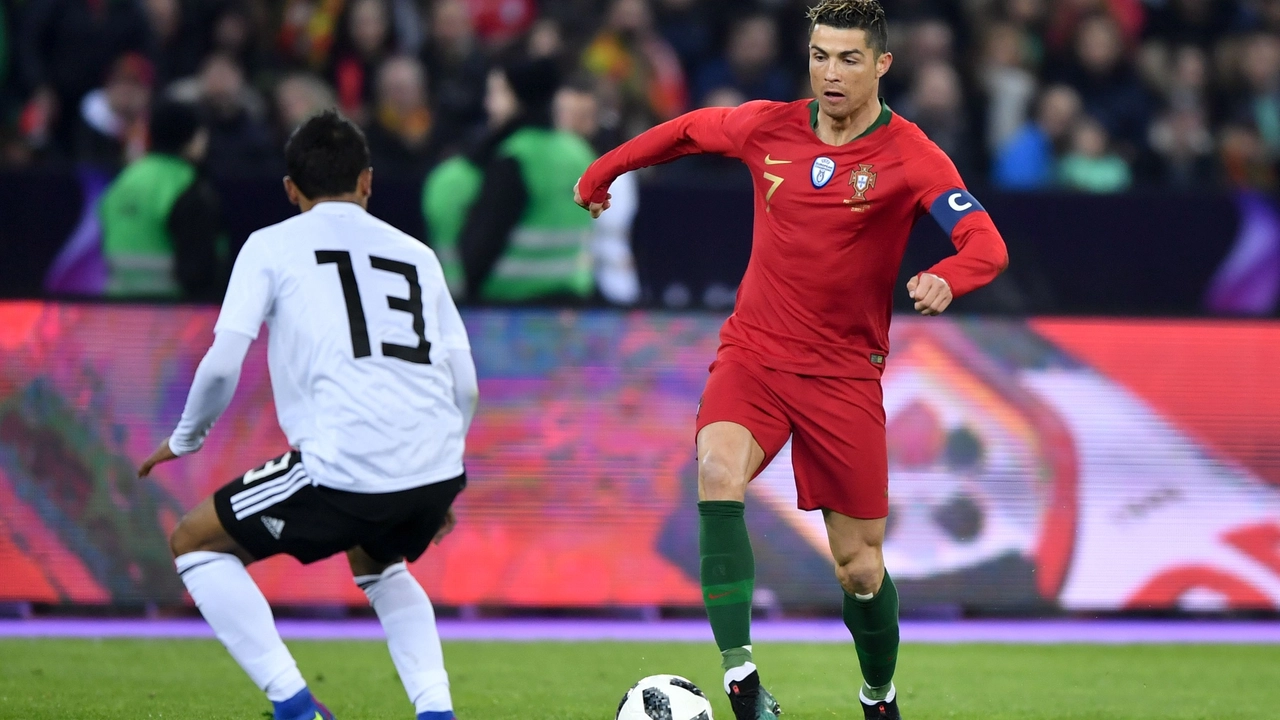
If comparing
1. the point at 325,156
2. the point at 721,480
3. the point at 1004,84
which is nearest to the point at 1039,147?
the point at 1004,84

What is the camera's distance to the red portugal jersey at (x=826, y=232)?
15.9ft

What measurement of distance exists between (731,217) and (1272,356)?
322 cm

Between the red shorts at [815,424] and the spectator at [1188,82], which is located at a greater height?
the red shorts at [815,424]

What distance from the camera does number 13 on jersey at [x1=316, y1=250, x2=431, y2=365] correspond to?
438 centimetres

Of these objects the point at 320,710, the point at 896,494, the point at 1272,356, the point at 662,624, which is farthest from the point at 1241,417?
the point at 320,710

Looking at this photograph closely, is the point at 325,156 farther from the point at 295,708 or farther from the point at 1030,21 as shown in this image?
the point at 1030,21

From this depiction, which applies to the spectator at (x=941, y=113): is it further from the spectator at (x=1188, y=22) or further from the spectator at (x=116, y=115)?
the spectator at (x=116, y=115)

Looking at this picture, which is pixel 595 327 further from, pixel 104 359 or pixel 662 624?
pixel 104 359

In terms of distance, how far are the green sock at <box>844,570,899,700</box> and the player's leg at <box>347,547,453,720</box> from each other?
52.2 inches

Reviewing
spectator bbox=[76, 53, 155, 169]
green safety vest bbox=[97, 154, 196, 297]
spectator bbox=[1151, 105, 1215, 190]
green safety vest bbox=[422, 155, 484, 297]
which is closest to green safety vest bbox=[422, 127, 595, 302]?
green safety vest bbox=[422, 155, 484, 297]

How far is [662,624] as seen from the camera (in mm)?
7555

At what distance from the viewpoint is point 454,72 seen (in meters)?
10.9

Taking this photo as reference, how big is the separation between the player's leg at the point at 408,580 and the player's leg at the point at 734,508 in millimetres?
740

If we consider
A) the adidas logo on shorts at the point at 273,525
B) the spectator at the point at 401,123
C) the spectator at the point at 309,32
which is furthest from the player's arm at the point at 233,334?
the spectator at the point at 309,32
